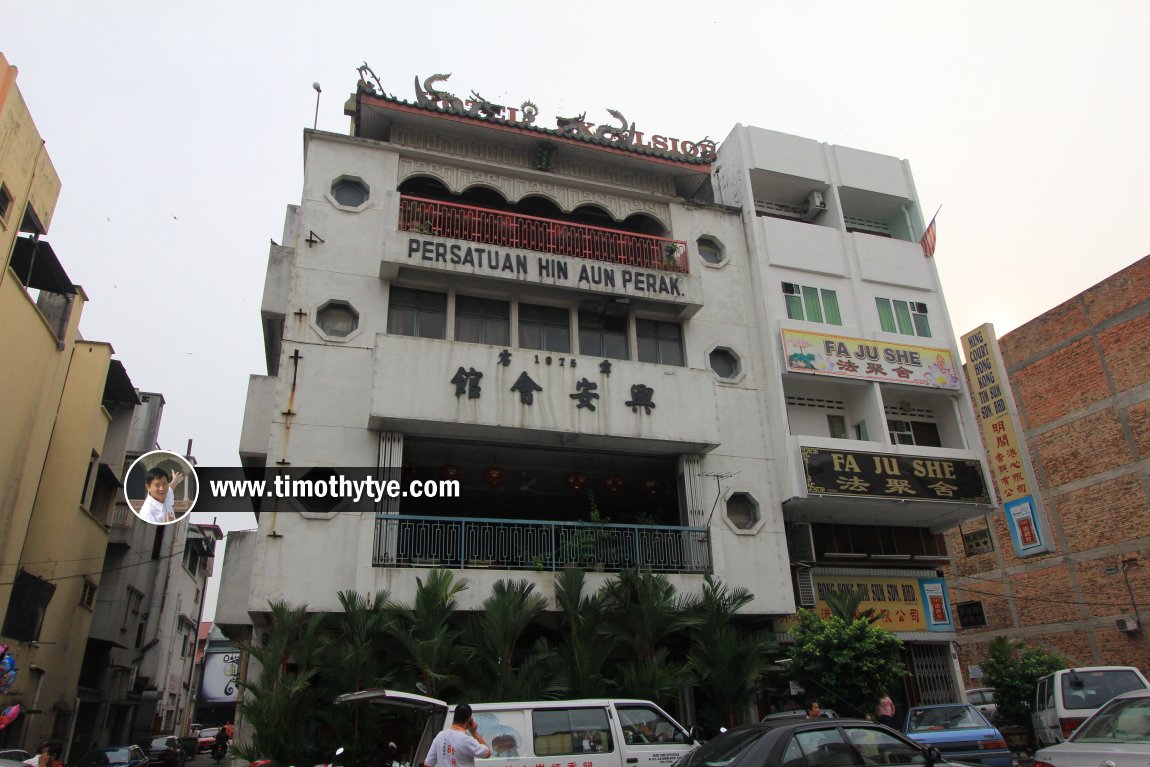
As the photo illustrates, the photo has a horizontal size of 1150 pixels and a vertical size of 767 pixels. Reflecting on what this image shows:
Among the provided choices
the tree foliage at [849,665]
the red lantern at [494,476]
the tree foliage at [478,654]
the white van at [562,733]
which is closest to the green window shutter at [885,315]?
the tree foliage at [849,665]

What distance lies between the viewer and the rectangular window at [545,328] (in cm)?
1580

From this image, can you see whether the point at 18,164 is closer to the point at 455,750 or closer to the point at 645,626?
the point at 645,626

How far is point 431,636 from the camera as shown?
1152 cm

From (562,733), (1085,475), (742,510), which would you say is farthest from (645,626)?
(1085,475)

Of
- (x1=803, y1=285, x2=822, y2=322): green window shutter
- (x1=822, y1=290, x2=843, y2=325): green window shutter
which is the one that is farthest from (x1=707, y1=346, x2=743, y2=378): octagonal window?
(x1=822, y1=290, x2=843, y2=325): green window shutter

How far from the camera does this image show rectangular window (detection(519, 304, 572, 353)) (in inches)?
622

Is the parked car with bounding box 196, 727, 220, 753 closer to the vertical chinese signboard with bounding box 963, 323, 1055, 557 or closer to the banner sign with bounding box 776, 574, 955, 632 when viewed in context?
the banner sign with bounding box 776, 574, 955, 632

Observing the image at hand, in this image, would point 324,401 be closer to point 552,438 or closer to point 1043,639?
point 552,438

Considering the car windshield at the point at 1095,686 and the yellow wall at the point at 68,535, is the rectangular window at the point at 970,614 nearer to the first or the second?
the car windshield at the point at 1095,686

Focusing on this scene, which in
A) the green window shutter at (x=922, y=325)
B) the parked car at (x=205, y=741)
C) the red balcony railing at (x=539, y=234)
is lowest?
the parked car at (x=205, y=741)

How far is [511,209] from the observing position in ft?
57.5

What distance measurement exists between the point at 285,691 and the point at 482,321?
25.7 feet

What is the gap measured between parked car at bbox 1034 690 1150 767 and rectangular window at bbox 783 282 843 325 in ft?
37.5

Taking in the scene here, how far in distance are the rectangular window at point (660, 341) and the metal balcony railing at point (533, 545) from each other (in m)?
3.94
